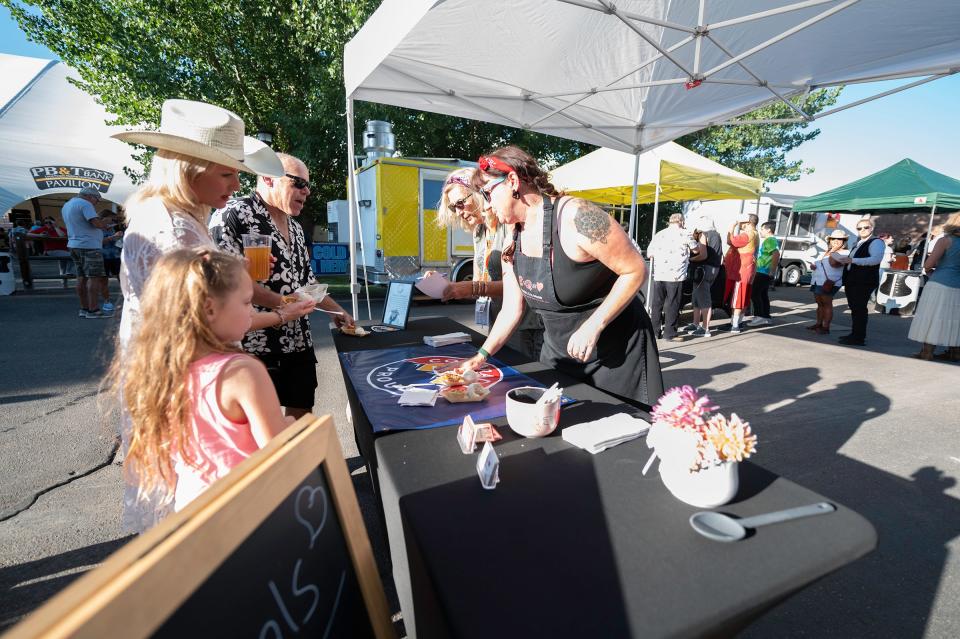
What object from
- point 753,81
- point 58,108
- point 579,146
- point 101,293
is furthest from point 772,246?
point 58,108

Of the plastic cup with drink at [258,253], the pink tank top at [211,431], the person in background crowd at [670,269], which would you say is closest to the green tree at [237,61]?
the person in background crowd at [670,269]

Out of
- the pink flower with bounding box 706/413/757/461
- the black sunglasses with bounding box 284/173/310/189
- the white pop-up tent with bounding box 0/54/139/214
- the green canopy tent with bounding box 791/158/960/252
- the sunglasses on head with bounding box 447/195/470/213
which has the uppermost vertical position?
the white pop-up tent with bounding box 0/54/139/214

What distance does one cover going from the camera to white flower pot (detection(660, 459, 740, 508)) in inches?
39.0

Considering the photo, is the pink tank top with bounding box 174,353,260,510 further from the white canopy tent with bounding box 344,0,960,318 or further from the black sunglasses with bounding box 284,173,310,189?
the white canopy tent with bounding box 344,0,960,318

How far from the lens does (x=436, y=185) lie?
909cm

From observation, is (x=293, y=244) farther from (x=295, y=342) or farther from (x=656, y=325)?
(x=656, y=325)

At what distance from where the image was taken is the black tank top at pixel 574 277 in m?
1.90

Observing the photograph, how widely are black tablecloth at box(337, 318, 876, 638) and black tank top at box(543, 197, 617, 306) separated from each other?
2.86ft

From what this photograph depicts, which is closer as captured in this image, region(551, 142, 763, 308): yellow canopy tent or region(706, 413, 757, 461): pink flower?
region(706, 413, 757, 461): pink flower

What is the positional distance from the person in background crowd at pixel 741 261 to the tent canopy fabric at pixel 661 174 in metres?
1.03

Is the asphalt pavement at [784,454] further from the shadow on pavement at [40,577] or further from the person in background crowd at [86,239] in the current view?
the person in background crowd at [86,239]

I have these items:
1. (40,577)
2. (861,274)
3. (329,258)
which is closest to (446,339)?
(40,577)

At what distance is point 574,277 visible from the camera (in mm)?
1916

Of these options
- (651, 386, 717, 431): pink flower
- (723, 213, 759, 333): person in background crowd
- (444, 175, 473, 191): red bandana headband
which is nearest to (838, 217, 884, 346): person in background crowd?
(723, 213, 759, 333): person in background crowd
